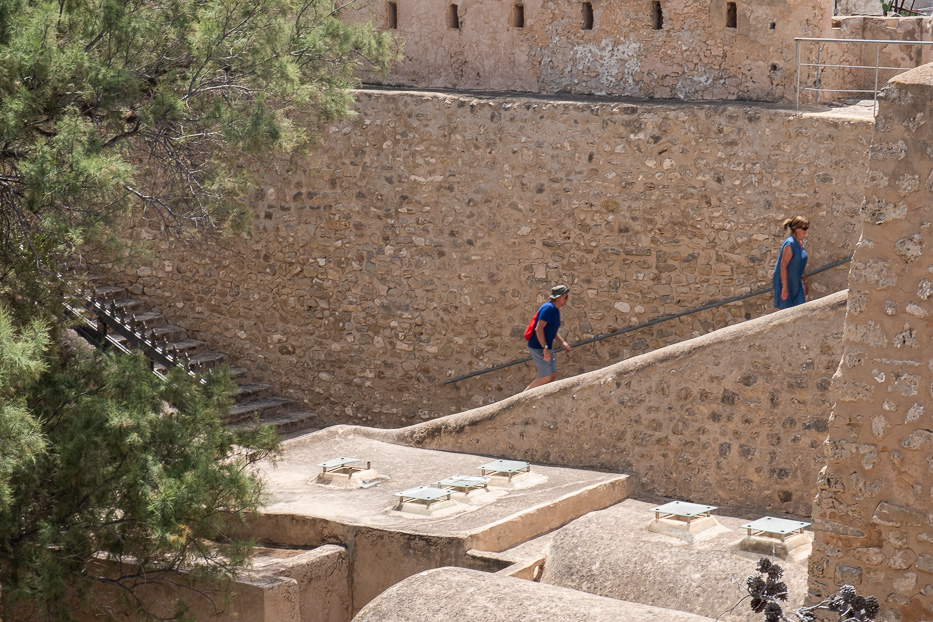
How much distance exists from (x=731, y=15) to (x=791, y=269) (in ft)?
9.51

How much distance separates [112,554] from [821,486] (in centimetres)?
403

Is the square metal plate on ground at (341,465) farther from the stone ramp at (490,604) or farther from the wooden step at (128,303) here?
the wooden step at (128,303)

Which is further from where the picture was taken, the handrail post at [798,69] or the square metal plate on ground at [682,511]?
the handrail post at [798,69]

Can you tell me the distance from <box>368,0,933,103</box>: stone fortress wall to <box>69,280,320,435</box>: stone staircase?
142 inches

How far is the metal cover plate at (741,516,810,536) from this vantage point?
6.43m

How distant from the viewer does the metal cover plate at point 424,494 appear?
24.5ft

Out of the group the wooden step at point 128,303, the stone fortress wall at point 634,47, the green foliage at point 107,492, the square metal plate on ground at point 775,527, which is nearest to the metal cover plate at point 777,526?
the square metal plate on ground at point 775,527

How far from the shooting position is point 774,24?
10820 mm

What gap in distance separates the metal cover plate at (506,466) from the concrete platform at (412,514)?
7 centimetres

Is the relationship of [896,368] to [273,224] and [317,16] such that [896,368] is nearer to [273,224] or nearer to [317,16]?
[317,16]

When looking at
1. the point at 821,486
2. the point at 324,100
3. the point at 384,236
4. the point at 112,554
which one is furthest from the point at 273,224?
the point at 821,486

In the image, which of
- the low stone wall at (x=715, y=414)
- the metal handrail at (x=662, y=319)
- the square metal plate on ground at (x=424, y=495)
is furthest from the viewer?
the metal handrail at (x=662, y=319)

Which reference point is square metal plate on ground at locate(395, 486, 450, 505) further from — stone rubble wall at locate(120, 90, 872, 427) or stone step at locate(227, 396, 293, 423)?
stone step at locate(227, 396, 293, 423)

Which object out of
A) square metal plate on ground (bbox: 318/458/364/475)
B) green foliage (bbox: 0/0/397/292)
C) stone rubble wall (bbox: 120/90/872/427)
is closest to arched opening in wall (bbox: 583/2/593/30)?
stone rubble wall (bbox: 120/90/872/427)
